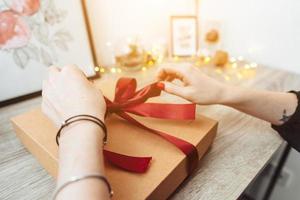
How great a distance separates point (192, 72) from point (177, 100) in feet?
0.28

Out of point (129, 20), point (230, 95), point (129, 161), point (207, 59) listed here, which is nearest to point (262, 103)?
point (230, 95)

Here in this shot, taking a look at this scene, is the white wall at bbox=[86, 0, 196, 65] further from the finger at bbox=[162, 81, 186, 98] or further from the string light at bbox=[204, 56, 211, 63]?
the finger at bbox=[162, 81, 186, 98]

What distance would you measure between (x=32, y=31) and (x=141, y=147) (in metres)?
0.46

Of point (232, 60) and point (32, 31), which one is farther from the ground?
point (32, 31)

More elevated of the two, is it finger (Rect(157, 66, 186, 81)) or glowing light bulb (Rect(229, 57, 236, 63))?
finger (Rect(157, 66, 186, 81))

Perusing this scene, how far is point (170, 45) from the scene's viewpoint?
101 cm

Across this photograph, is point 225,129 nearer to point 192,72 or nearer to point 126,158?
point 192,72

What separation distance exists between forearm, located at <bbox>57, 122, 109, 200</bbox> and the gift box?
57 millimetres

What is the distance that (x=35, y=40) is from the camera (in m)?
0.69

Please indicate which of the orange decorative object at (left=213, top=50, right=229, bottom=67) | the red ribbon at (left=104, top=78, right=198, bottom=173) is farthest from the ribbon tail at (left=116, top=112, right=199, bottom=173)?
the orange decorative object at (left=213, top=50, right=229, bottom=67)

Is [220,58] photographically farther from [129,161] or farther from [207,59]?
[129,161]

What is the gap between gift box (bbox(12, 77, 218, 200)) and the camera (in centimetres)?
39

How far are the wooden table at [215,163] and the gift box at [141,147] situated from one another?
0.07 ft

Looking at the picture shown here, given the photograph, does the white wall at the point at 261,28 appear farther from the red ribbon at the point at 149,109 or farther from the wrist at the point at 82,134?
the wrist at the point at 82,134
